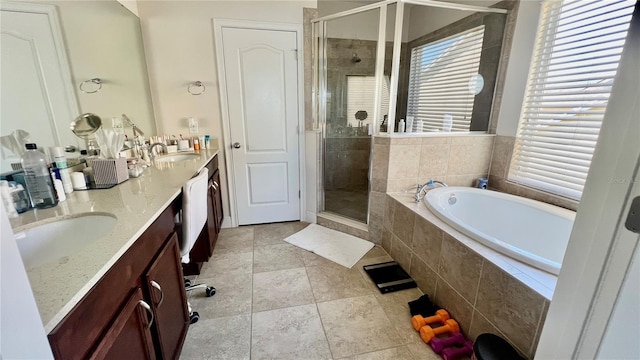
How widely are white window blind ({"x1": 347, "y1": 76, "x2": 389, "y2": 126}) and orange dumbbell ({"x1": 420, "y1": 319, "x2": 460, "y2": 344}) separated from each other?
5.44 ft

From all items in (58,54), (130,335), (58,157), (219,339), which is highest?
(58,54)

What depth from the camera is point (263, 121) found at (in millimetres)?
2666

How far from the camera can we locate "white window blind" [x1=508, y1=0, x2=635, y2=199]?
1.65 meters

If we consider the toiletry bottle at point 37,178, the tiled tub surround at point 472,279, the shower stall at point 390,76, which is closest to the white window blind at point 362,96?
the shower stall at point 390,76

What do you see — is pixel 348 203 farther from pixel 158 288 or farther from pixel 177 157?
pixel 158 288

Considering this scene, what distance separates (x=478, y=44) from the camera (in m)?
2.46

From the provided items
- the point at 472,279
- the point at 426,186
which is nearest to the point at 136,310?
the point at 472,279

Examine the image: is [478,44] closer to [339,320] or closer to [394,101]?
[394,101]

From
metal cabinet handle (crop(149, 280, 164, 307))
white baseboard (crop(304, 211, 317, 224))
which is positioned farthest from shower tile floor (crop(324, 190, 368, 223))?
metal cabinet handle (crop(149, 280, 164, 307))

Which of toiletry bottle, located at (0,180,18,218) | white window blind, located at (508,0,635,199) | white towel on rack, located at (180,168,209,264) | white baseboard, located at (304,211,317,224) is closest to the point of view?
toiletry bottle, located at (0,180,18,218)

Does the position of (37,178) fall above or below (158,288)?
above

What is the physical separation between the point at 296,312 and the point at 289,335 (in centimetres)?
18

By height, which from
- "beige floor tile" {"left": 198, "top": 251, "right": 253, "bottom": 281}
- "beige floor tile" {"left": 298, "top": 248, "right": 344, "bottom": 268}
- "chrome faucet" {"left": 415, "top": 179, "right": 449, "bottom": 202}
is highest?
"chrome faucet" {"left": 415, "top": 179, "right": 449, "bottom": 202}

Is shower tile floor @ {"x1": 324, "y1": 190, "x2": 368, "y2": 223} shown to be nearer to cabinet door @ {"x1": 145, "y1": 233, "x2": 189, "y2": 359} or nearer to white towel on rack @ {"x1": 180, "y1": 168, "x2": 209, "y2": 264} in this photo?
white towel on rack @ {"x1": 180, "y1": 168, "x2": 209, "y2": 264}
